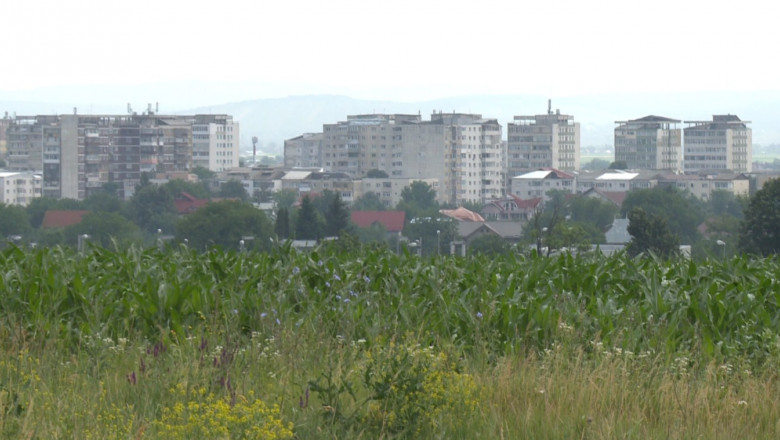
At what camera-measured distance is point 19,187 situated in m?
176

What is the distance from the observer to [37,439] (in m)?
5.38

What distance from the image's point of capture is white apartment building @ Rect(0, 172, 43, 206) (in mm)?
170875

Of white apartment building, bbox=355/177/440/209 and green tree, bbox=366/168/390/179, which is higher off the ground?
green tree, bbox=366/168/390/179

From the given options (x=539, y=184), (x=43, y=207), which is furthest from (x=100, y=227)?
(x=539, y=184)

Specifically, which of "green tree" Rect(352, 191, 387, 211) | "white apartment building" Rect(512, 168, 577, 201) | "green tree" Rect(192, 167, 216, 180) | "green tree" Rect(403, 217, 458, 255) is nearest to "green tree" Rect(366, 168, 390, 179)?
"green tree" Rect(352, 191, 387, 211)

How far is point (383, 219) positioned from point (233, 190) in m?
37.8

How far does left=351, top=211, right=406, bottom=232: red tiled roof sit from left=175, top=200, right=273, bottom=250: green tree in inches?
1410

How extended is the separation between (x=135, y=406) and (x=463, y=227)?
10732cm

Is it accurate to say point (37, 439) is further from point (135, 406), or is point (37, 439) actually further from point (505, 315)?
point (505, 315)

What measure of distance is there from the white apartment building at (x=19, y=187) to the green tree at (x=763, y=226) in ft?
473

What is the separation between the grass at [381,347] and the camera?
578cm

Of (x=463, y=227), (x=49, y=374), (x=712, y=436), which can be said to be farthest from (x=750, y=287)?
(x=463, y=227)

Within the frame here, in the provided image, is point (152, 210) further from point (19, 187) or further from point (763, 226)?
point (763, 226)

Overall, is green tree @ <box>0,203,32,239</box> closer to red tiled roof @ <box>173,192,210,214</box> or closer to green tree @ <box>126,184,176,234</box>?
green tree @ <box>126,184,176,234</box>
